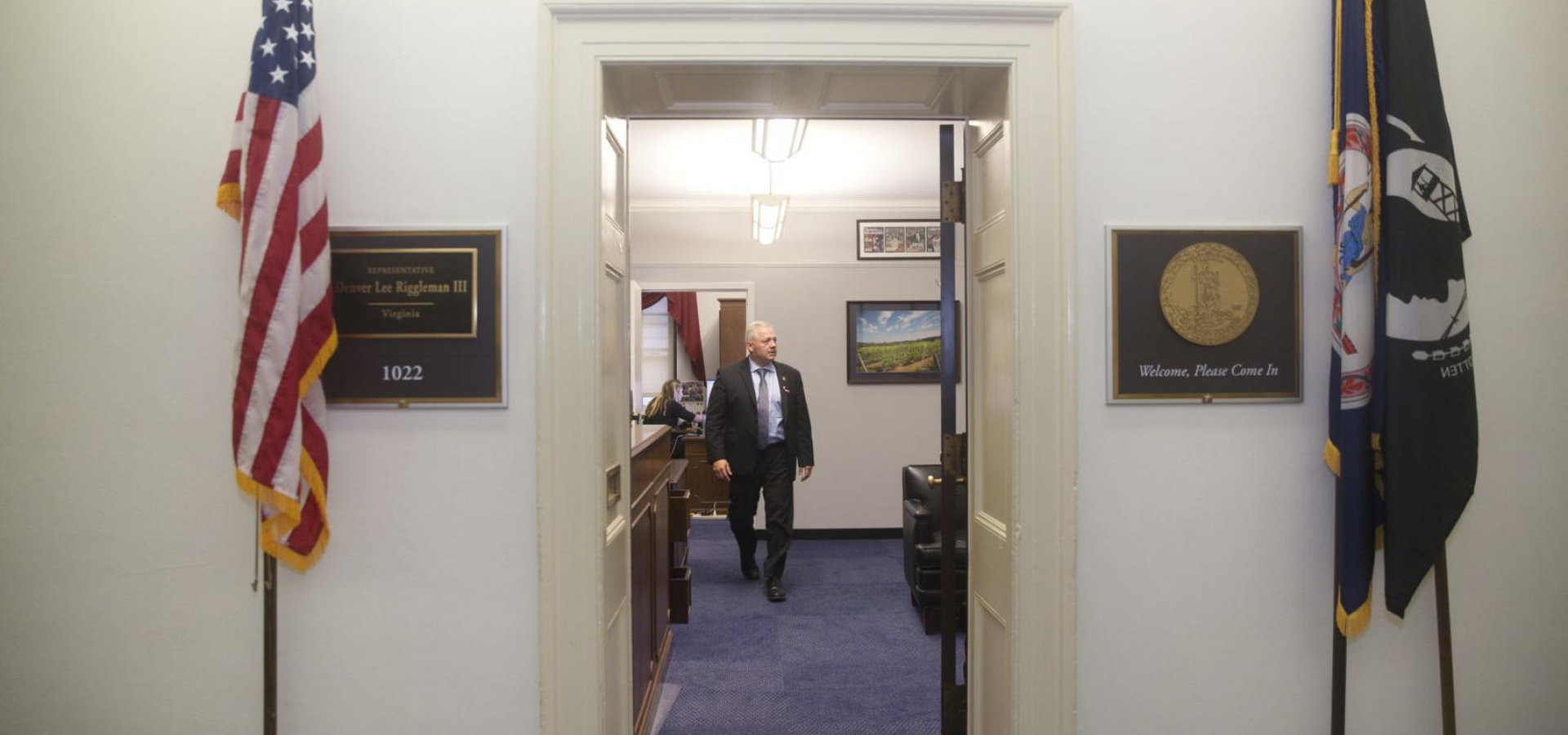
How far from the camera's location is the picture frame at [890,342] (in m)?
6.26

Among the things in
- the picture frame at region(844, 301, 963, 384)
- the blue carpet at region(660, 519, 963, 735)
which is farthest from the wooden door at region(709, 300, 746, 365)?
the blue carpet at region(660, 519, 963, 735)

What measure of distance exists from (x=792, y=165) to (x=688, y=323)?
11.2 feet

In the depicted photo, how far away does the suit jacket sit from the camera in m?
4.55

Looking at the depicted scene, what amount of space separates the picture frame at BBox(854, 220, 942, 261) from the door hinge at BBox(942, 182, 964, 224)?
4064 mm

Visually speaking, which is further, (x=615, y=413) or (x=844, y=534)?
(x=844, y=534)

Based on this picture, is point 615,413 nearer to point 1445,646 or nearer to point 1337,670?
point 1337,670

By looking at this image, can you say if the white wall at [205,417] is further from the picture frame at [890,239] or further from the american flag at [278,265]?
the picture frame at [890,239]

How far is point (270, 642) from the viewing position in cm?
170

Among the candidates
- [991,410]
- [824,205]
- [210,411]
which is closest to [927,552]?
[991,410]

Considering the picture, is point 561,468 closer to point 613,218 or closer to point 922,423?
point 613,218

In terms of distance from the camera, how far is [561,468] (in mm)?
1774

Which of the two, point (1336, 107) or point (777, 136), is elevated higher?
point (777, 136)

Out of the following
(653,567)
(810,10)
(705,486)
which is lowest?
(705,486)

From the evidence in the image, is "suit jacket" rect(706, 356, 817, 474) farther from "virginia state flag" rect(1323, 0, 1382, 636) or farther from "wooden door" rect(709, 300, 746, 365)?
"wooden door" rect(709, 300, 746, 365)
